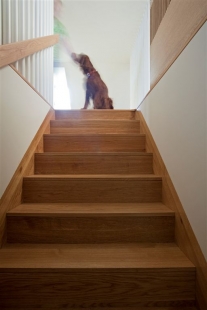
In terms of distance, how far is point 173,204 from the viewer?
48.9 inches

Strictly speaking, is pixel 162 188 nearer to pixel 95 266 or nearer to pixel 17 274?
pixel 95 266

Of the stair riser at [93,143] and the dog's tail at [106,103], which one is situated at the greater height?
the dog's tail at [106,103]

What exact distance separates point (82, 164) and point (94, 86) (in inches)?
60.5

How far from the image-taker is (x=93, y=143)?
2021 millimetres

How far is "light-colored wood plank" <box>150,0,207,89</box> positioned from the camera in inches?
40.1

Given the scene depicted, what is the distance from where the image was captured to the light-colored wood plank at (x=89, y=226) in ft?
3.90

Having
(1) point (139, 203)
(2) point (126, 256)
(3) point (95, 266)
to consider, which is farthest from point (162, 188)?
(3) point (95, 266)

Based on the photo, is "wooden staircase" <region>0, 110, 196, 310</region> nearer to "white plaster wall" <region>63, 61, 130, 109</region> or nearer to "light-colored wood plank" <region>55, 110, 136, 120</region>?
"light-colored wood plank" <region>55, 110, 136, 120</region>

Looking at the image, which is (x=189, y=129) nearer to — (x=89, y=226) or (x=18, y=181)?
(x=89, y=226)

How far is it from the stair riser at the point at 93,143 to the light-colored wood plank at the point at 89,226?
90cm

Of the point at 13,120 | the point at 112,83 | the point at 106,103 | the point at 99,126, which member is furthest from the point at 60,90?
the point at 13,120

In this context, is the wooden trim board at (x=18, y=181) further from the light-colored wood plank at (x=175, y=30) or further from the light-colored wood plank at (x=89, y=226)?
the light-colored wood plank at (x=175, y=30)

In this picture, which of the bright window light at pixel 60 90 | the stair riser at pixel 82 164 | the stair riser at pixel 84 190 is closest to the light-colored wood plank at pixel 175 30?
the stair riser at pixel 82 164

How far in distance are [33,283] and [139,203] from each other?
2.43 feet
